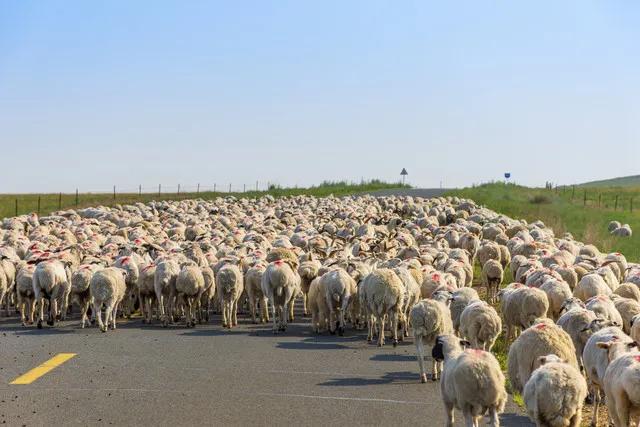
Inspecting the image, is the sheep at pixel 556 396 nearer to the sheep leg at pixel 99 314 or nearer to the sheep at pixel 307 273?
the sheep leg at pixel 99 314

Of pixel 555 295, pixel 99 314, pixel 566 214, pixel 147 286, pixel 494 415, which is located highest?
pixel 566 214

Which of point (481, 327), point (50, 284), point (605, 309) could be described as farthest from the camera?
point (50, 284)

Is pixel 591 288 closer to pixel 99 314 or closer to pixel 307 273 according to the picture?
pixel 307 273

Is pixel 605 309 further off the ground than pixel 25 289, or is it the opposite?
pixel 605 309

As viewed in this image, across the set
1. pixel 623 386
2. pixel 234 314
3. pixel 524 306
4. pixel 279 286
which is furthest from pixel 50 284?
pixel 623 386

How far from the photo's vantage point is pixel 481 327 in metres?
15.4

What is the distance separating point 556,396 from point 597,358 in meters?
2.64

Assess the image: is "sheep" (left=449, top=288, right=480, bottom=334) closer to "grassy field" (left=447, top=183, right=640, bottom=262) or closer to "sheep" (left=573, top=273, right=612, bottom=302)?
"sheep" (left=573, top=273, right=612, bottom=302)

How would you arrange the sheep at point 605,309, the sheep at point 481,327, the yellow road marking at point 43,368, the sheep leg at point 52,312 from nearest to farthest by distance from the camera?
the sheep at point 481,327 → the sheep at point 605,309 → the yellow road marking at point 43,368 → the sheep leg at point 52,312

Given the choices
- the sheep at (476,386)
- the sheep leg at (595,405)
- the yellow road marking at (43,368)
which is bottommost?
the yellow road marking at (43,368)

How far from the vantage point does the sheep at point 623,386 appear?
10.7 metres

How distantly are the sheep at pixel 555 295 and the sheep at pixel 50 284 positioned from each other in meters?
12.1

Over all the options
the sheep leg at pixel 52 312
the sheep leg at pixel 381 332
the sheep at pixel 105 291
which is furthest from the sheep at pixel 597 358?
the sheep leg at pixel 52 312

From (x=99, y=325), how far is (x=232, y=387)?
7469mm
